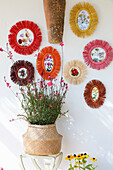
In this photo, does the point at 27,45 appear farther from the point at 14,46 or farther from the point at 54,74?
the point at 54,74

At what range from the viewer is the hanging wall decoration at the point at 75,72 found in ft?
10.7

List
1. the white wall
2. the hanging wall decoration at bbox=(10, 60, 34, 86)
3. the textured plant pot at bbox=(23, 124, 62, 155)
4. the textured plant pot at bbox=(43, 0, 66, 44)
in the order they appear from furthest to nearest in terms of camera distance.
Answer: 1. the hanging wall decoration at bbox=(10, 60, 34, 86)
2. the white wall
3. the textured plant pot at bbox=(43, 0, 66, 44)
4. the textured plant pot at bbox=(23, 124, 62, 155)

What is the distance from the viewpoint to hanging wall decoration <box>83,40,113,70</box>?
3195 millimetres

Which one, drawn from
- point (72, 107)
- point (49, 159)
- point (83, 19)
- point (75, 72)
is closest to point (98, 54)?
point (75, 72)

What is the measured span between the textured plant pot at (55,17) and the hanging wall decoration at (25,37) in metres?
0.20

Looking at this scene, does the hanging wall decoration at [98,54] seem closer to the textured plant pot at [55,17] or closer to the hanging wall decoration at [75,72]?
the hanging wall decoration at [75,72]

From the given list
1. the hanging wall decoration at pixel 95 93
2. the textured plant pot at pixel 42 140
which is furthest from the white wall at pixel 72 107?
the textured plant pot at pixel 42 140

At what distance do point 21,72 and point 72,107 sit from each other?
79 cm

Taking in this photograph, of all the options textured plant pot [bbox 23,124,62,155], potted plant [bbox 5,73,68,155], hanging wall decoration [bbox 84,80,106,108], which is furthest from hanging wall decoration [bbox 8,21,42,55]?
textured plant pot [bbox 23,124,62,155]

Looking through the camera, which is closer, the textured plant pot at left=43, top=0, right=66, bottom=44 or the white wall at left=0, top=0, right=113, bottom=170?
the textured plant pot at left=43, top=0, right=66, bottom=44

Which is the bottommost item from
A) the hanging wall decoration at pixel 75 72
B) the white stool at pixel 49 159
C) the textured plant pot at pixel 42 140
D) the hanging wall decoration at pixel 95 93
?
the white stool at pixel 49 159

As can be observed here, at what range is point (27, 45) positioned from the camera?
10.9 ft

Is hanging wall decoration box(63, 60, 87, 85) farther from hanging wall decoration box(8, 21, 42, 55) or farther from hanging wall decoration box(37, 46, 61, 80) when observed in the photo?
hanging wall decoration box(8, 21, 42, 55)

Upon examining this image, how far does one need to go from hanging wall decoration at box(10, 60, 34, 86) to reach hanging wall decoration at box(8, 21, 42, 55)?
144mm
